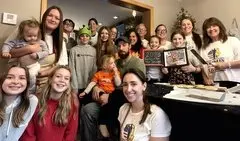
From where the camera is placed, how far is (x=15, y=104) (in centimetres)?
168

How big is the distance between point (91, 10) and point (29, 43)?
4.61 meters

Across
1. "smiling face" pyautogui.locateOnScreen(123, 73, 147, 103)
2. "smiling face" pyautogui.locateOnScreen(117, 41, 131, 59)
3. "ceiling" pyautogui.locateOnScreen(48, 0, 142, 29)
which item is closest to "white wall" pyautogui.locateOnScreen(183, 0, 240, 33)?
"ceiling" pyautogui.locateOnScreen(48, 0, 142, 29)

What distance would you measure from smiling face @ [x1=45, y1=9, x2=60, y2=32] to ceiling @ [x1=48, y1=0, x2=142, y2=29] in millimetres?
3297

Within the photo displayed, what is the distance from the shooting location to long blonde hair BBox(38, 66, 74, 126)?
174cm

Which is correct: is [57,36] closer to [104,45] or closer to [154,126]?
[104,45]

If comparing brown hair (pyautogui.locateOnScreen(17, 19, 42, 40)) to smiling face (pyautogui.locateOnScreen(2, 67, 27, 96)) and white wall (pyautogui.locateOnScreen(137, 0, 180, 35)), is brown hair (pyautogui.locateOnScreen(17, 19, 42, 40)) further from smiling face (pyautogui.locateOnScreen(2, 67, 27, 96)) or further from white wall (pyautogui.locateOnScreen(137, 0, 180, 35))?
white wall (pyautogui.locateOnScreen(137, 0, 180, 35))

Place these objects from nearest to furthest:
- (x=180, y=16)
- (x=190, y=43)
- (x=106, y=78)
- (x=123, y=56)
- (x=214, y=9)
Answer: (x=106, y=78), (x=123, y=56), (x=190, y=43), (x=214, y=9), (x=180, y=16)

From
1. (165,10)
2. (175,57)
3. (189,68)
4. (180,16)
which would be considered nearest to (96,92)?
(175,57)

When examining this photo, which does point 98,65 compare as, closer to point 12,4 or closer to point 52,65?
point 52,65

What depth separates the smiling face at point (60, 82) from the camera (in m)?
1.83

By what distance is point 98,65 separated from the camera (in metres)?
2.72

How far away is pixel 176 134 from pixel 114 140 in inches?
27.1

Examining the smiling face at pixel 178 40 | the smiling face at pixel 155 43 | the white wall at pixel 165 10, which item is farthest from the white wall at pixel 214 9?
the smiling face at pixel 178 40

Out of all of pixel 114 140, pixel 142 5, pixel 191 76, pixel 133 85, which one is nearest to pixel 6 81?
pixel 133 85
